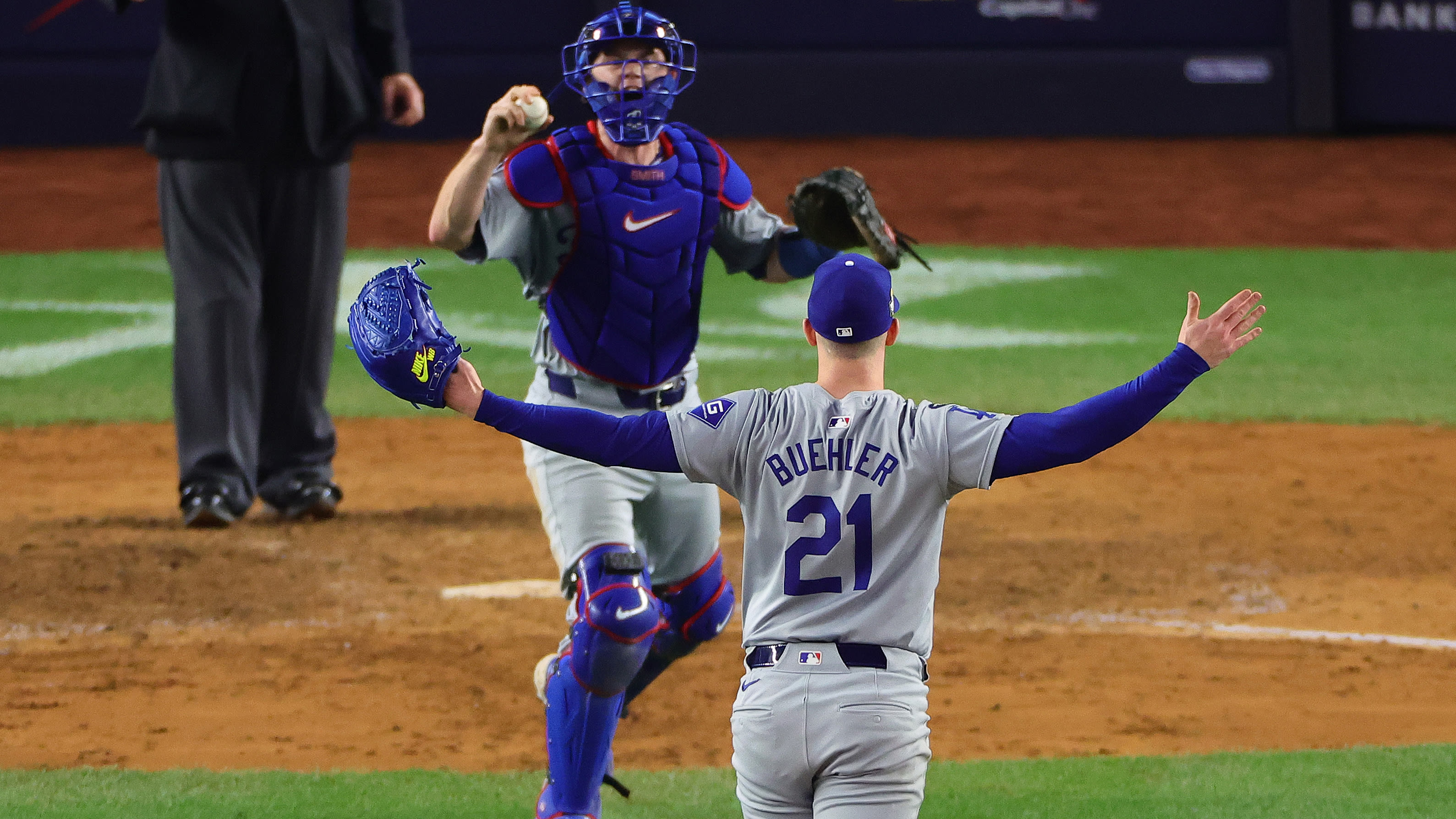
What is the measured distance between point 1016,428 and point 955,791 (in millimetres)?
1706

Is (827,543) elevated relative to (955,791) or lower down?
elevated

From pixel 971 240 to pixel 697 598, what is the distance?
10928 millimetres

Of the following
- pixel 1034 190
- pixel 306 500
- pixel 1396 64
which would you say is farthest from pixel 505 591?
pixel 1396 64

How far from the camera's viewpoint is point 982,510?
26.1ft

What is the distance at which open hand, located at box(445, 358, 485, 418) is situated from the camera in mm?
3338

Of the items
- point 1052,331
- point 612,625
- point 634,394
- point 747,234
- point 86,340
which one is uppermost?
point 747,234

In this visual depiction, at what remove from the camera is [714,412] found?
10.9 feet

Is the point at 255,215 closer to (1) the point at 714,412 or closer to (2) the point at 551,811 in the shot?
(2) the point at 551,811

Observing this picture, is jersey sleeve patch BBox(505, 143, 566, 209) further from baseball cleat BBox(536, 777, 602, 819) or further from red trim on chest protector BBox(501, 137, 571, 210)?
baseball cleat BBox(536, 777, 602, 819)

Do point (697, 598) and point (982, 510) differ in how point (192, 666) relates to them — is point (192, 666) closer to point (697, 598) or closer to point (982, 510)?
point (697, 598)

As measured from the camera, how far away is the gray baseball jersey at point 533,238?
15.3 ft

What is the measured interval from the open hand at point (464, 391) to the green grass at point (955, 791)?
4.71 ft

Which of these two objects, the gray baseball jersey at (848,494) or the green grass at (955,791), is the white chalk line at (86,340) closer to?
the green grass at (955,791)

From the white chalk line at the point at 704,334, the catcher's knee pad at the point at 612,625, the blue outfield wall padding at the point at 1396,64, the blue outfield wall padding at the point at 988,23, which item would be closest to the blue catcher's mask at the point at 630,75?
the catcher's knee pad at the point at 612,625
